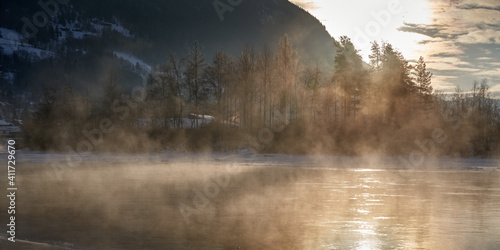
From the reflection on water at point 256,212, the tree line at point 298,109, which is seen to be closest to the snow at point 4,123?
the tree line at point 298,109

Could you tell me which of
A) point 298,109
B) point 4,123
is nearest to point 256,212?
point 298,109

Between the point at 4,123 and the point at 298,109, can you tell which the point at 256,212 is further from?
the point at 4,123

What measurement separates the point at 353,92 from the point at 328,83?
15.3 meters

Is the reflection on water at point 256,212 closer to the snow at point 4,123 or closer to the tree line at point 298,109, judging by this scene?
the tree line at point 298,109

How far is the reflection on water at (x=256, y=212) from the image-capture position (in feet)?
48.6

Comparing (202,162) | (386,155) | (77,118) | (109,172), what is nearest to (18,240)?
(109,172)

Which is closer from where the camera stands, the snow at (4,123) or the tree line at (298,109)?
the tree line at (298,109)

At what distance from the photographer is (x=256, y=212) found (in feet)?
65.5

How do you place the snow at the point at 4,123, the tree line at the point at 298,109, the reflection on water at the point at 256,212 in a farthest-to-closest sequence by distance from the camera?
the snow at the point at 4,123
the tree line at the point at 298,109
the reflection on water at the point at 256,212

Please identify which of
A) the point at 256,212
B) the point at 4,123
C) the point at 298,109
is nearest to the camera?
the point at 256,212

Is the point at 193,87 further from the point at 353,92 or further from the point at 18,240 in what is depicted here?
the point at 18,240

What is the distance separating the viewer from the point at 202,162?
47.4 metres

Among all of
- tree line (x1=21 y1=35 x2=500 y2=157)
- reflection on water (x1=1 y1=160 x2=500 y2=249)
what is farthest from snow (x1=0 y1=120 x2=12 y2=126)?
reflection on water (x1=1 y1=160 x2=500 y2=249)

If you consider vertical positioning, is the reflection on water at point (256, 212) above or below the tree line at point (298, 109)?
below
